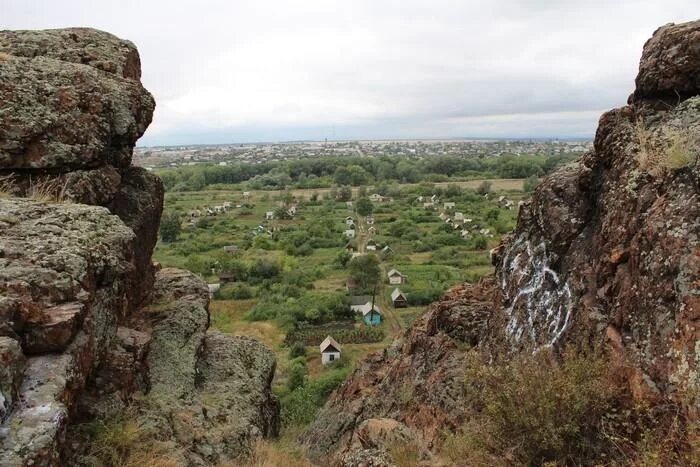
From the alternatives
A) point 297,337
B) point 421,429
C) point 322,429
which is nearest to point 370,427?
point 421,429

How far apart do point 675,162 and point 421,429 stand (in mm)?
4882

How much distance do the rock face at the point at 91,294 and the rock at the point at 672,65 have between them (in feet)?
23.9

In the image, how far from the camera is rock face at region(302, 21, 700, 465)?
17.4ft

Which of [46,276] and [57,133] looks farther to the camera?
[57,133]

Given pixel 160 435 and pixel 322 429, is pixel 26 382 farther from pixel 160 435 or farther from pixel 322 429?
pixel 322 429

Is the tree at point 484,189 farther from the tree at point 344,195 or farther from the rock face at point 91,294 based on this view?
the rock face at point 91,294

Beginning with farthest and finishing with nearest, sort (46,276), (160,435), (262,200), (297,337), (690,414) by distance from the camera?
1. (262,200)
2. (297,337)
3. (160,435)
4. (46,276)
5. (690,414)

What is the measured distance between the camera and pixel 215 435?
8.08m

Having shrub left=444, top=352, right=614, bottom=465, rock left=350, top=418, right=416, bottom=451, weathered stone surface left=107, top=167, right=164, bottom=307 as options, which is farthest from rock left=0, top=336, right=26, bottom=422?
shrub left=444, top=352, right=614, bottom=465

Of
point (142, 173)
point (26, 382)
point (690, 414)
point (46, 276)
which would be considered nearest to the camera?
point (690, 414)

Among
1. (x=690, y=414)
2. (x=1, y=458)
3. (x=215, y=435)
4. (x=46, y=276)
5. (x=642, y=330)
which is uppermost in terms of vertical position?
(x=46, y=276)

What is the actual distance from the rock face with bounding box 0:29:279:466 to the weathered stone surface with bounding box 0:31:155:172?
0.02 meters

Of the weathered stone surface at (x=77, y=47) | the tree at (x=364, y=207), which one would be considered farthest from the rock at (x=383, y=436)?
the tree at (x=364, y=207)

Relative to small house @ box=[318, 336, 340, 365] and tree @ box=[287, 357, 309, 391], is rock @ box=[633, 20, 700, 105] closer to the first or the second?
tree @ box=[287, 357, 309, 391]
